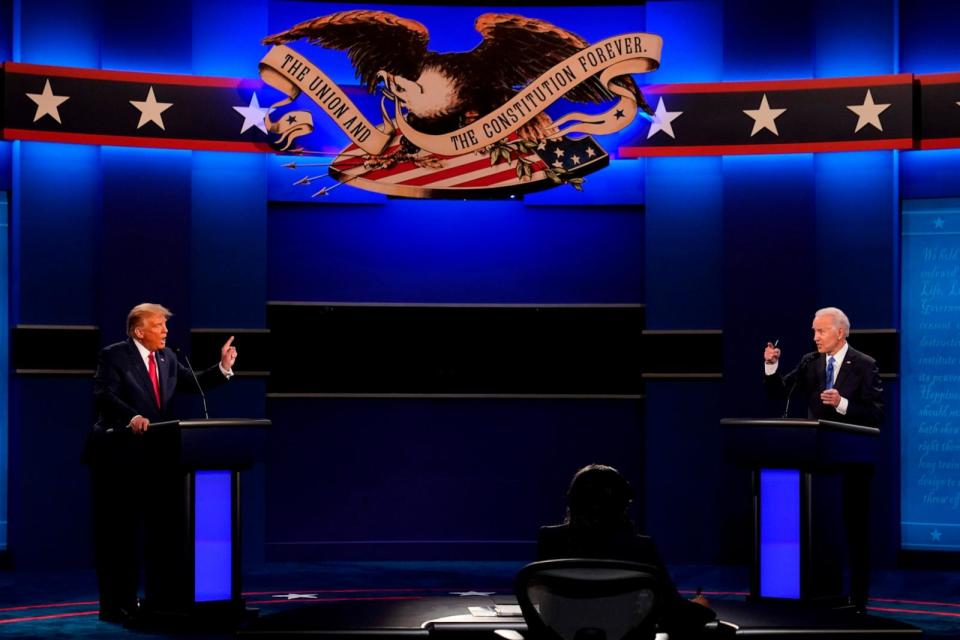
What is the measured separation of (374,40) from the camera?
8.04 m

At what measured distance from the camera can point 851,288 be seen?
7.87 meters

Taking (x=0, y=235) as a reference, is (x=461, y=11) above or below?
above

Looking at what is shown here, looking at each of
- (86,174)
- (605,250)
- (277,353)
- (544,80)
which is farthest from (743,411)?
(86,174)

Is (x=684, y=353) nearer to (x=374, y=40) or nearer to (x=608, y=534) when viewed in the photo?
(x=374, y=40)

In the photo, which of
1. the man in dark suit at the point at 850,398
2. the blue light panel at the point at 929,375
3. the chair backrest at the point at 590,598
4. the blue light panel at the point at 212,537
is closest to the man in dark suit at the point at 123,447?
the blue light panel at the point at 212,537

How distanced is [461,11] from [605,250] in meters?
1.80

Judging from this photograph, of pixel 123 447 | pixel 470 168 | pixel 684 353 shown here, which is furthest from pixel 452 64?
pixel 123 447

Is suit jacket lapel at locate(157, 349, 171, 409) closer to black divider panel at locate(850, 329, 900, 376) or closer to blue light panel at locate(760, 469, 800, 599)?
blue light panel at locate(760, 469, 800, 599)

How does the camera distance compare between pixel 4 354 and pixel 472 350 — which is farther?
pixel 472 350

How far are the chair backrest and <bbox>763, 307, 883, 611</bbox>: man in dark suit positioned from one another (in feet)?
11.1

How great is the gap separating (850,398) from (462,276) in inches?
114

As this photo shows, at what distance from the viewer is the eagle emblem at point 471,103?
800 centimetres

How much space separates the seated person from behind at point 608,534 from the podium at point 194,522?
9.25ft

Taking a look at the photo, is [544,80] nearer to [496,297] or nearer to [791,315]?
[496,297]
